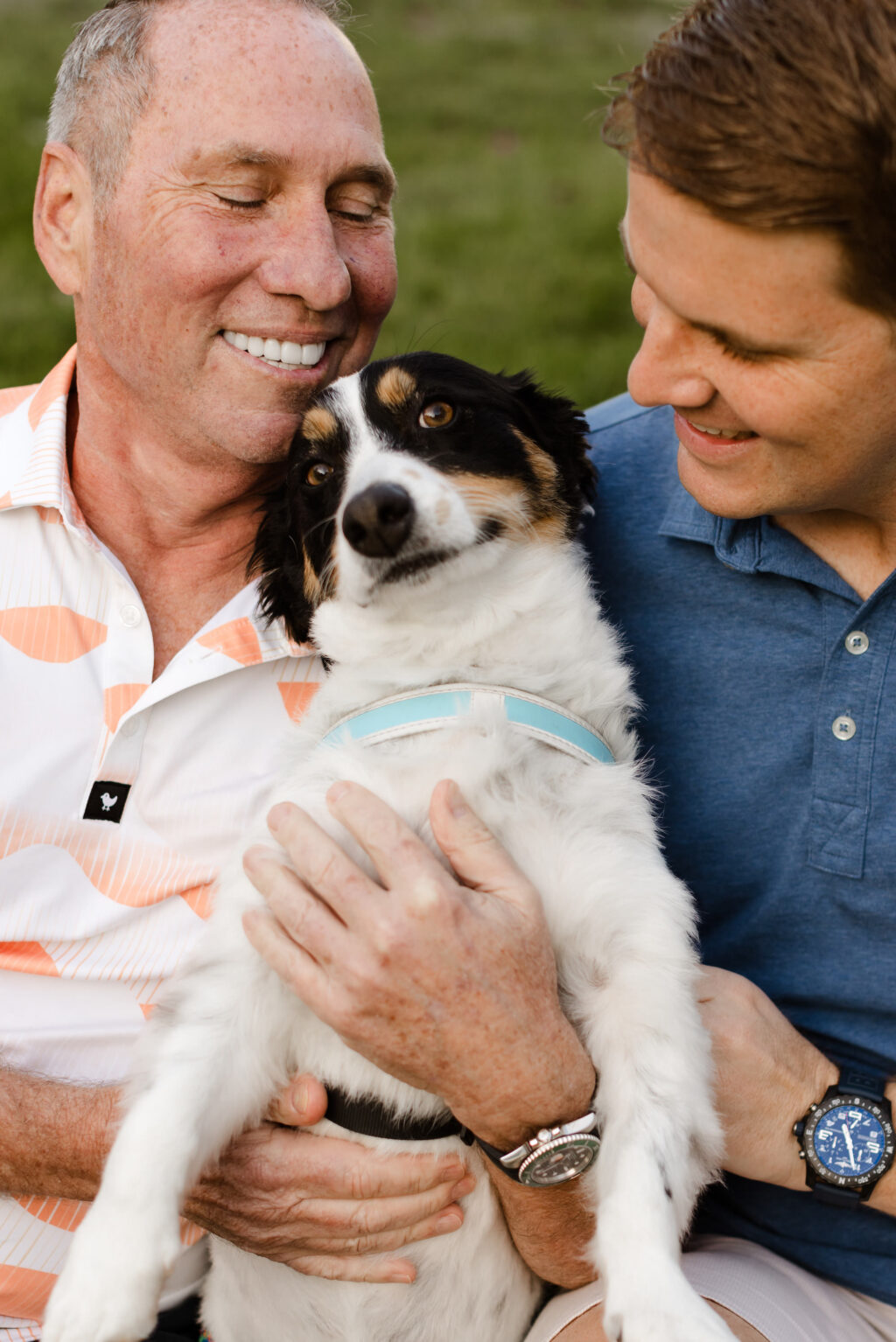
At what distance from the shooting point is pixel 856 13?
1707mm

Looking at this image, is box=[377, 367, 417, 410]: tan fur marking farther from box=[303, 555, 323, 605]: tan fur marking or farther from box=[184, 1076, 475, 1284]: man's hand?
box=[184, 1076, 475, 1284]: man's hand

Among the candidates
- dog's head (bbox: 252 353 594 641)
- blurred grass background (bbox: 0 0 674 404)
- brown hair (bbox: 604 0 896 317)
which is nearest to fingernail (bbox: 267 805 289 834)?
dog's head (bbox: 252 353 594 641)

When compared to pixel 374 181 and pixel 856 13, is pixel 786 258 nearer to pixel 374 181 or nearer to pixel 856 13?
pixel 856 13

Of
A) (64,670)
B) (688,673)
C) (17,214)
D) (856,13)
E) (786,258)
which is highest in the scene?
(856,13)

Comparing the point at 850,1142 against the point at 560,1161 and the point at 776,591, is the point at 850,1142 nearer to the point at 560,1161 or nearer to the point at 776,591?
the point at 560,1161

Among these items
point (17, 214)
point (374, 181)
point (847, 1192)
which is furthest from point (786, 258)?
point (17, 214)

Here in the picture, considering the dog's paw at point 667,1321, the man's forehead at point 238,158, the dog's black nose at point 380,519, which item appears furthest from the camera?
the man's forehead at point 238,158

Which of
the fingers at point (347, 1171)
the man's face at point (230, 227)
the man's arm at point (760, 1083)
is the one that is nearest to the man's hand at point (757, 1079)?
the man's arm at point (760, 1083)

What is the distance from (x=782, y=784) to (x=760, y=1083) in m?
0.52

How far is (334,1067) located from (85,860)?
1.95 feet

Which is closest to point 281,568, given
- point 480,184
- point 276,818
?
point 276,818

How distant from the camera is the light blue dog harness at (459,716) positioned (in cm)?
222

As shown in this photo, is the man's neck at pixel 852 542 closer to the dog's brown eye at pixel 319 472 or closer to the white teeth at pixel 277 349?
the dog's brown eye at pixel 319 472

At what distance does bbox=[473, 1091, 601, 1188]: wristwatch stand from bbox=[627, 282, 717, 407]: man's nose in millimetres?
1108
